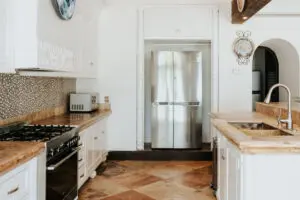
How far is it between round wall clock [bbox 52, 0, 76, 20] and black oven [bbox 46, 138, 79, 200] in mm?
1233

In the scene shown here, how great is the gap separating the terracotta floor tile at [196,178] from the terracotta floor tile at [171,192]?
0.16 meters

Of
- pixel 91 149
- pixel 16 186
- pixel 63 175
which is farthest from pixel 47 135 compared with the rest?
pixel 91 149

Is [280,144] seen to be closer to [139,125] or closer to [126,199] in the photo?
[126,199]

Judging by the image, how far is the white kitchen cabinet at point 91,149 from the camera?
3691 mm

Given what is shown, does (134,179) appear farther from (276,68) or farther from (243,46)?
(276,68)

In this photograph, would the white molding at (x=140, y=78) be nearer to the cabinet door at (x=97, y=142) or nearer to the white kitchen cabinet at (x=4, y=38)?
the cabinet door at (x=97, y=142)

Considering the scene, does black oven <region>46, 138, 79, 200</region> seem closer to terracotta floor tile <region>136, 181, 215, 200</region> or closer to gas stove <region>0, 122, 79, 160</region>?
gas stove <region>0, 122, 79, 160</region>

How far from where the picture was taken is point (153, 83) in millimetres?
5605

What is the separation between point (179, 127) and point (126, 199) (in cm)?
226

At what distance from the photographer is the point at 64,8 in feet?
9.94

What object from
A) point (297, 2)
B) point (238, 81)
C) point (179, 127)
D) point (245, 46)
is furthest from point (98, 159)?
point (297, 2)

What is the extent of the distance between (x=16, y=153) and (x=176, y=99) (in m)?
3.99

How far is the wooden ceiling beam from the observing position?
3.65 metres

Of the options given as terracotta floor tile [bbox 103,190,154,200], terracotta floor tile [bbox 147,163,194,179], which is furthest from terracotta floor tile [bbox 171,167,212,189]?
terracotta floor tile [bbox 103,190,154,200]
